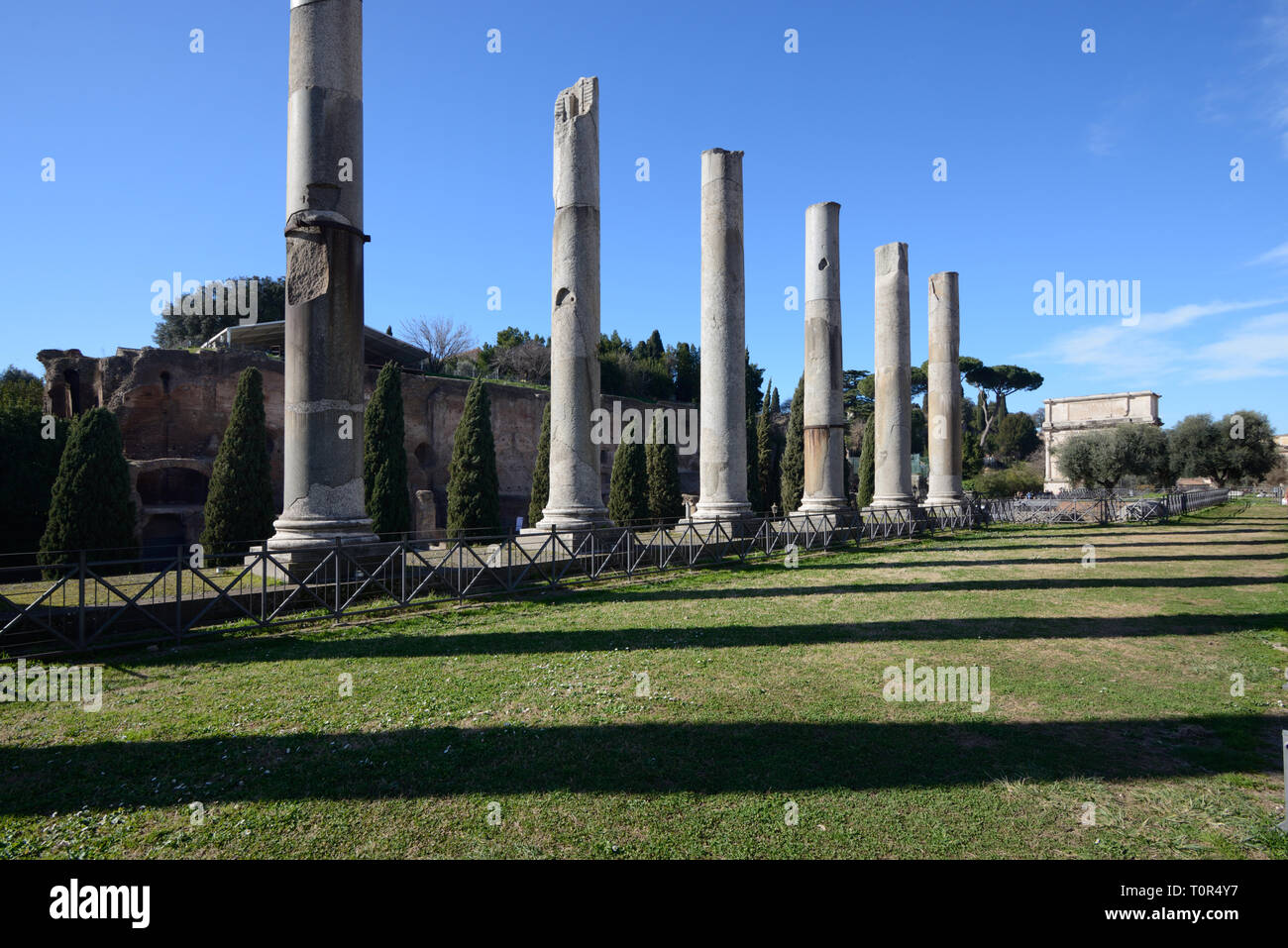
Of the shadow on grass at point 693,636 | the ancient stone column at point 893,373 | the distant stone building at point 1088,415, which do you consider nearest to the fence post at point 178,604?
the shadow on grass at point 693,636

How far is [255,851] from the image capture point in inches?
145

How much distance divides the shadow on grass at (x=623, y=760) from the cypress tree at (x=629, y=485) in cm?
2149

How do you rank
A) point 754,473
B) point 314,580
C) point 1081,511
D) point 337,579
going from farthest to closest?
point 754,473 < point 1081,511 < point 314,580 < point 337,579

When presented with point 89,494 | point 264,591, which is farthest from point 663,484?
point 264,591

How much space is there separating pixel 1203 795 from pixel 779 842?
2625 millimetres

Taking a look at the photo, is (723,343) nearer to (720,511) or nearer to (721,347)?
(721,347)

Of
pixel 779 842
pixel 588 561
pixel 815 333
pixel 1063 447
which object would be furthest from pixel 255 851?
pixel 1063 447

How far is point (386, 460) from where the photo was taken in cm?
2278

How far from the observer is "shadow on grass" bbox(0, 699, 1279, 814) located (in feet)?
14.6

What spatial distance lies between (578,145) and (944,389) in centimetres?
1712

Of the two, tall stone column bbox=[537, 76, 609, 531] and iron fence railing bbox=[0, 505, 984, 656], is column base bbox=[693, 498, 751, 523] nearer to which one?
iron fence railing bbox=[0, 505, 984, 656]

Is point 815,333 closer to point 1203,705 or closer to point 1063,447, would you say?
point 1203,705

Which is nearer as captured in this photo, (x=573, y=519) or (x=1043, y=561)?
(x=573, y=519)
